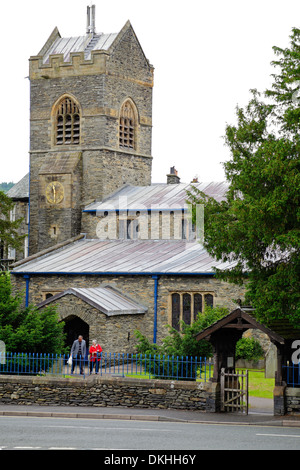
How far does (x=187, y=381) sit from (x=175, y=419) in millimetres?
2055

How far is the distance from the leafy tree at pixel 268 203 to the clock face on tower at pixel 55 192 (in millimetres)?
23228

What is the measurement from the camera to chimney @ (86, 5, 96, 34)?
167ft

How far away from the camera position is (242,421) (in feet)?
68.3

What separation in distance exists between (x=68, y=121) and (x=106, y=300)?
51.5ft

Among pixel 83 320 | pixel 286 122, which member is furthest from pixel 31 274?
pixel 286 122

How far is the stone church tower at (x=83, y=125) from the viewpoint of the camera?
1866 inches

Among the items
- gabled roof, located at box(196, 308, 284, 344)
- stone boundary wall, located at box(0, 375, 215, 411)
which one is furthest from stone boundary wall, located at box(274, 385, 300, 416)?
stone boundary wall, located at box(0, 375, 215, 411)

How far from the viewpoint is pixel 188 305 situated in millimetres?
37750

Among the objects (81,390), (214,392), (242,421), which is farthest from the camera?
(81,390)

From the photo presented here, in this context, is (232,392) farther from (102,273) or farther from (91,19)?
(91,19)

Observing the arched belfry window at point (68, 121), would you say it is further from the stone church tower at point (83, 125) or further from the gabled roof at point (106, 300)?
the gabled roof at point (106, 300)

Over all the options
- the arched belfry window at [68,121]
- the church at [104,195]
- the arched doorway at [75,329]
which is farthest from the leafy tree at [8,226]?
the arched doorway at [75,329]

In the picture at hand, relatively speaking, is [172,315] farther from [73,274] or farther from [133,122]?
[133,122]

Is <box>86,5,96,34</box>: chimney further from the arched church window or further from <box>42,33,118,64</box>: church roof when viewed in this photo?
the arched church window
